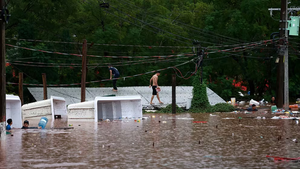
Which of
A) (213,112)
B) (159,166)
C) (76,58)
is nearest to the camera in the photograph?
(159,166)

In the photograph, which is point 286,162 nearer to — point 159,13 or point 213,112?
point 213,112

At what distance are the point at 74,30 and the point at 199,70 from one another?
2185cm

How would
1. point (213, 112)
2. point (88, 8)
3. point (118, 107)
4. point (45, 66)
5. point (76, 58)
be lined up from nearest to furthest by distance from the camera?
point (118, 107), point (213, 112), point (45, 66), point (76, 58), point (88, 8)

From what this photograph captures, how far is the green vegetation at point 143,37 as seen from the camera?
4550 centimetres

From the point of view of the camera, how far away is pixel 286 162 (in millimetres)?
11891

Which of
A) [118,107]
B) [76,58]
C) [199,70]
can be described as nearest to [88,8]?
[76,58]

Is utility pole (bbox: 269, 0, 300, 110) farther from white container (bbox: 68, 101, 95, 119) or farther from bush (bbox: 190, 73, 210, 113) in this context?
white container (bbox: 68, 101, 95, 119)

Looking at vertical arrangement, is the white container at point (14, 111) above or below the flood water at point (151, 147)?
above

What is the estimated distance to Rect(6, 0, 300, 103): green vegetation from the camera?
4550cm

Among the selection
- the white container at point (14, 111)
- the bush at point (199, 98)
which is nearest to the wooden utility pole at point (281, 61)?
the bush at point (199, 98)

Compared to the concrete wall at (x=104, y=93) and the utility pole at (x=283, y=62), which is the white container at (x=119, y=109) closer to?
the concrete wall at (x=104, y=93)

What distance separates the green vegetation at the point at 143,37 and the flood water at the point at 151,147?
2378 cm

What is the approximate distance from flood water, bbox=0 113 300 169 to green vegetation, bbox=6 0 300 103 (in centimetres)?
2378

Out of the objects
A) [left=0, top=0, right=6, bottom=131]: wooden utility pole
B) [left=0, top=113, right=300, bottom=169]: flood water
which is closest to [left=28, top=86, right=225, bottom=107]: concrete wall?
[left=0, top=113, right=300, bottom=169]: flood water
